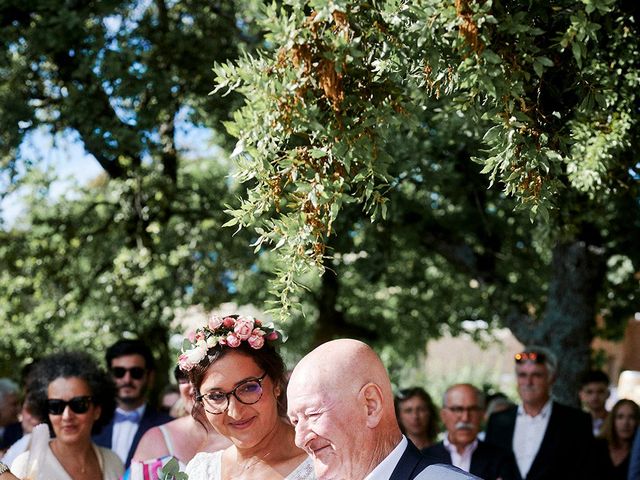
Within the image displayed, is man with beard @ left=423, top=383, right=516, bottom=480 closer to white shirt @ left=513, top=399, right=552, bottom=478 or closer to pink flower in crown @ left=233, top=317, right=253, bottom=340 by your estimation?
white shirt @ left=513, top=399, right=552, bottom=478

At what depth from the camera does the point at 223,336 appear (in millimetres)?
3998

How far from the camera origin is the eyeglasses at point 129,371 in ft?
23.7

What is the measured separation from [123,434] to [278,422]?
3.64 meters

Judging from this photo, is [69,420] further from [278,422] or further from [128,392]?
[128,392]

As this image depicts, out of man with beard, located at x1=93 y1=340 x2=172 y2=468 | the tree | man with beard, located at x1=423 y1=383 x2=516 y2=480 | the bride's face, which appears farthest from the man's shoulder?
the tree

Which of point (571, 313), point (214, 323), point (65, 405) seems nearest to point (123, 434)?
point (65, 405)

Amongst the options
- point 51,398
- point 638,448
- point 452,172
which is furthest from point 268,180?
point 452,172

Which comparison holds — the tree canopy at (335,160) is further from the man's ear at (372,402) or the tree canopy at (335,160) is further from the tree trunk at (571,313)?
the man's ear at (372,402)

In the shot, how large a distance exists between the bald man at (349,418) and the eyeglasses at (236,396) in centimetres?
95

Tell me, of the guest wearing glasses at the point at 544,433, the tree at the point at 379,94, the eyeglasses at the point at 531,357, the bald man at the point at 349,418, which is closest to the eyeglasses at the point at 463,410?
the guest wearing glasses at the point at 544,433

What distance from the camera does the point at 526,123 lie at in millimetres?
3398

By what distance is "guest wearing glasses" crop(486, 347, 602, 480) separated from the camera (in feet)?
22.4

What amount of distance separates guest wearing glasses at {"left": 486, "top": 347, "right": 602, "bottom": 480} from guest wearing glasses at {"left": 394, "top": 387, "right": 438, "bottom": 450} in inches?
31.0

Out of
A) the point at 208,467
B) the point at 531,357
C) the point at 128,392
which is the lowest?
the point at 208,467
